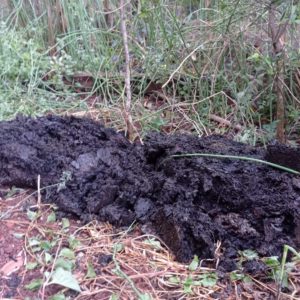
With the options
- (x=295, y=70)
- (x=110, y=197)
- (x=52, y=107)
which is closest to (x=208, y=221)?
(x=110, y=197)

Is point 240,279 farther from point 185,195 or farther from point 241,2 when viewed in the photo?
point 241,2

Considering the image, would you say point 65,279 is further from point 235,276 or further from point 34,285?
point 235,276

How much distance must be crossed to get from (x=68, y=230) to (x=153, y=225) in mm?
287

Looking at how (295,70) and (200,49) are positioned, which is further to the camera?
(200,49)

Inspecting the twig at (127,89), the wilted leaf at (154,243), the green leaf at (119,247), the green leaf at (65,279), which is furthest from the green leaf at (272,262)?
the twig at (127,89)

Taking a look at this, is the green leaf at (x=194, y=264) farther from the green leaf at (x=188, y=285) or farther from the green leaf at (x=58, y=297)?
the green leaf at (x=58, y=297)

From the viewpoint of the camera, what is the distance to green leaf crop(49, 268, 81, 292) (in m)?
1.31

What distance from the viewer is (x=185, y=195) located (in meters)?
1.63

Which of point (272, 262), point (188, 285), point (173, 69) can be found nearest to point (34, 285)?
point (188, 285)

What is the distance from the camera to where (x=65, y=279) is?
4.36ft

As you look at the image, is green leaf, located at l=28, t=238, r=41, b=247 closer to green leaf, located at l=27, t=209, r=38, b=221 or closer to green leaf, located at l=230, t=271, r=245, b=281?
green leaf, located at l=27, t=209, r=38, b=221

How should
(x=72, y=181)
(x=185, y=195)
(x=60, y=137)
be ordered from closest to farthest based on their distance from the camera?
(x=185, y=195), (x=72, y=181), (x=60, y=137)

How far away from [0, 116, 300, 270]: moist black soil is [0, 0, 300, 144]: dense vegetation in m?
0.62

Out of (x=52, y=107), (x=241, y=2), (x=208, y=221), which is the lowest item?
(x=52, y=107)
